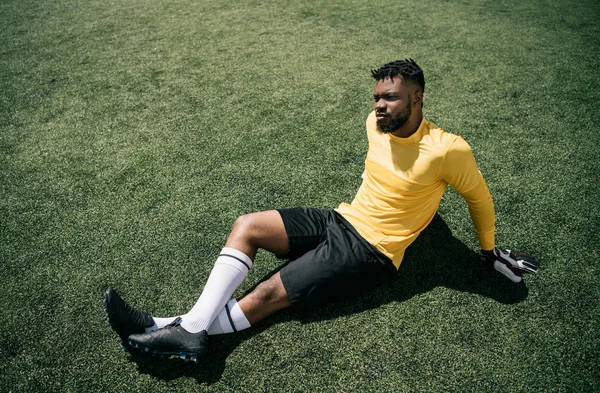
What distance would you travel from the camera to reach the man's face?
1.92m

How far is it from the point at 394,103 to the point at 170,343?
1.58m

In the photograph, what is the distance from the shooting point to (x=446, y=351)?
6.32 ft

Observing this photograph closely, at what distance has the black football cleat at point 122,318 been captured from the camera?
68.7 inches

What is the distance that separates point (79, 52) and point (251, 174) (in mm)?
3406

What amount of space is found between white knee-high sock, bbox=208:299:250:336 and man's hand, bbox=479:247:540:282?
141 centimetres

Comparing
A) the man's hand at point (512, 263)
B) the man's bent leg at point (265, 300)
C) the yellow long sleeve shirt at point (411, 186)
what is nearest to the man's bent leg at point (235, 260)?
the man's bent leg at point (265, 300)

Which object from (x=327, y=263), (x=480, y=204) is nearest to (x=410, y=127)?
(x=480, y=204)

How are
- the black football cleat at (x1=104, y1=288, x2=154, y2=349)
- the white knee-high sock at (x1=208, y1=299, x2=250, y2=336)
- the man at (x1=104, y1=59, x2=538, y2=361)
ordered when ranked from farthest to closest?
the white knee-high sock at (x1=208, y1=299, x2=250, y2=336) < the man at (x1=104, y1=59, x2=538, y2=361) < the black football cleat at (x1=104, y1=288, x2=154, y2=349)

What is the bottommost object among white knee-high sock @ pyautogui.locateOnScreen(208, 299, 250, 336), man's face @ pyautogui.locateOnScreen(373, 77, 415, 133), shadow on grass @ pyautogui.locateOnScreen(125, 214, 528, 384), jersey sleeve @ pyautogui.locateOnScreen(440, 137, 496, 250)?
shadow on grass @ pyautogui.locateOnScreen(125, 214, 528, 384)

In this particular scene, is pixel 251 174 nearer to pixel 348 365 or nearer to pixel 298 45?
pixel 348 365

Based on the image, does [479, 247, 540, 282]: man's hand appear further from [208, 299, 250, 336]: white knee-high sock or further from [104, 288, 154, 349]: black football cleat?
[104, 288, 154, 349]: black football cleat

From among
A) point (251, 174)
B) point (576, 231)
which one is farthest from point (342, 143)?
point (576, 231)

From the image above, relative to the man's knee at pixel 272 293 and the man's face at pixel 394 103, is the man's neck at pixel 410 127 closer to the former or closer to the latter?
the man's face at pixel 394 103

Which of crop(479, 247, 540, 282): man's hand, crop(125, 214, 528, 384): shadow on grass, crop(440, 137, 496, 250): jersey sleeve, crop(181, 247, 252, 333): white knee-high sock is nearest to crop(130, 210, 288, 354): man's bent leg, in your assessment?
crop(181, 247, 252, 333): white knee-high sock
